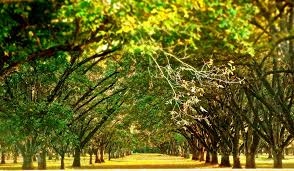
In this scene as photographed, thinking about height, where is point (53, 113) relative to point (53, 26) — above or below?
below

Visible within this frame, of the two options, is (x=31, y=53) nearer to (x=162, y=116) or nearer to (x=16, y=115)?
(x=16, y=115)

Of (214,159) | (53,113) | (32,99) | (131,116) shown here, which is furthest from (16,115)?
(214,159)

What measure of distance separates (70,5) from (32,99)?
19717 mm

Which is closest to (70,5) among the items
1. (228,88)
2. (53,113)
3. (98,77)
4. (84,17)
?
→ (84,17)

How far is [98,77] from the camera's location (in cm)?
4678

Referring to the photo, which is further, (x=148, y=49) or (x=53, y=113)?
(x=53, y=113)

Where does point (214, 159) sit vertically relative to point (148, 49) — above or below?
below

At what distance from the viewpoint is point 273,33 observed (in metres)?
20.3

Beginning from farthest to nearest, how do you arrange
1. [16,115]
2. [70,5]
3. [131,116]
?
[131,116] < [16,115] < [70,5]

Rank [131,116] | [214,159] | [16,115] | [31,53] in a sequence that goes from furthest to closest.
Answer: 1. [214,159]
2. [131,116]
3. [16,115]
4. [31,53]

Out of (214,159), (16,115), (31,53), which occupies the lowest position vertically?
(214,159)

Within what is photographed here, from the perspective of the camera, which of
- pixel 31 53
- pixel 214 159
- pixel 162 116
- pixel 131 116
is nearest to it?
pixel 31 53

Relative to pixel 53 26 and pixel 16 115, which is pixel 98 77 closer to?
pixel 16 115

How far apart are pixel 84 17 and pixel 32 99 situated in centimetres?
1926
